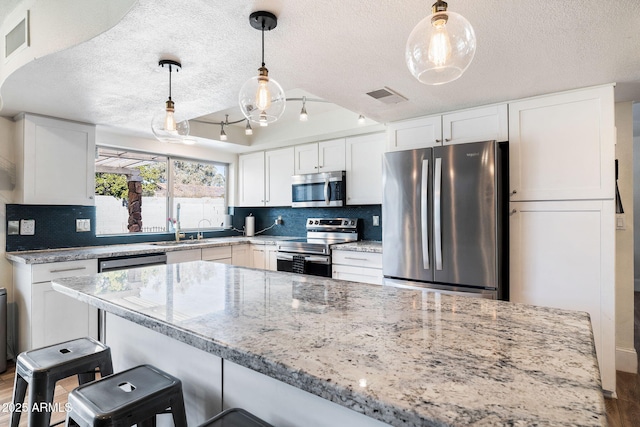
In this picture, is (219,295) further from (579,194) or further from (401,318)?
(579,194)

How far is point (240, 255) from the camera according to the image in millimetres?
4398

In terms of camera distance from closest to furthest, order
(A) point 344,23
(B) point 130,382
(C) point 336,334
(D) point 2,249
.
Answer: (C) point 336,334
(B) point 130,382
(A) point 344,23
(D) point 2,249

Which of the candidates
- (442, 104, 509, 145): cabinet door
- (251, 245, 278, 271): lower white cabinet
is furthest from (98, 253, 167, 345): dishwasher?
(442, 104, 509, 145): cabinet door

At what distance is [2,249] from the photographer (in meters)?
2.97

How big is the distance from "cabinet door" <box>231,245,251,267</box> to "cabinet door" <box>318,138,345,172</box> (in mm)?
1476

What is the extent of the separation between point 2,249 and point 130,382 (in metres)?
2.79

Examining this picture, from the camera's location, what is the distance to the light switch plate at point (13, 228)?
2.99 meters

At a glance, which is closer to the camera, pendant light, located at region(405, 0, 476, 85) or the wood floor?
pendant light, located at region(405, 0, 476, 85)

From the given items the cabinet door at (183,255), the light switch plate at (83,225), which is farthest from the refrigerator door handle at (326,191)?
the light switch plate at (83,225)

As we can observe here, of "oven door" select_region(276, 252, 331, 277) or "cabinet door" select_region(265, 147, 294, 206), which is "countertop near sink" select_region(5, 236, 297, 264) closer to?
"oven door" select_region(276, 252, 331, 277)

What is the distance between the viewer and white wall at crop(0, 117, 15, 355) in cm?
296

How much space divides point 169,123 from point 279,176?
8.82 feet

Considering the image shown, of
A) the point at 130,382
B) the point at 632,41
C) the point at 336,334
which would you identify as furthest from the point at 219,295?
the point at 632,41

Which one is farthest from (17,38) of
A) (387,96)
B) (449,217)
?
(449,217)
